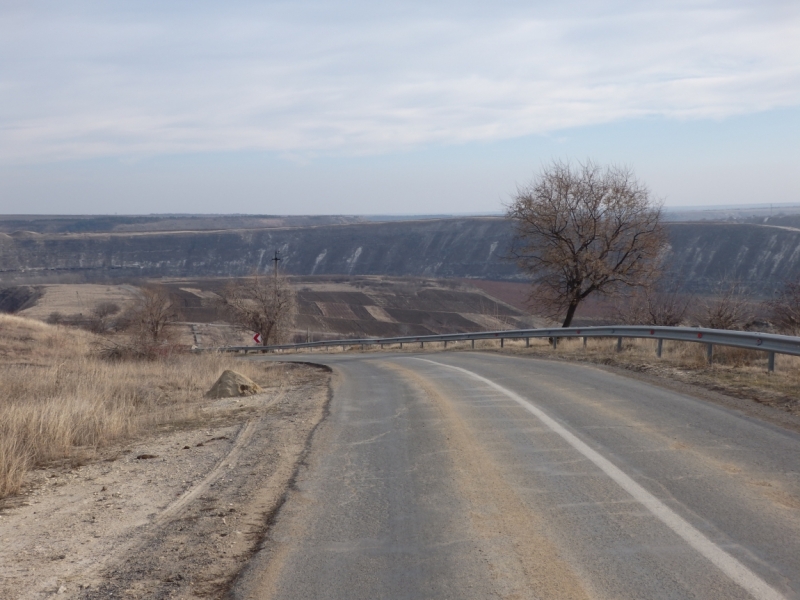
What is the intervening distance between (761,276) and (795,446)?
90172mm

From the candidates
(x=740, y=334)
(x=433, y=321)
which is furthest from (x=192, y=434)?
(x=433, y=321)

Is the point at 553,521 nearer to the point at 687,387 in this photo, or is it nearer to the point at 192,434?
the point at 192,434

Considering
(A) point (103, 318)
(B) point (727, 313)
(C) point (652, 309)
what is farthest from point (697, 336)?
(A) point (103, 318)

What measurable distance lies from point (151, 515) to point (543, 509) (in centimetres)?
324

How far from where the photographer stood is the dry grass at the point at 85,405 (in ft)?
27.8

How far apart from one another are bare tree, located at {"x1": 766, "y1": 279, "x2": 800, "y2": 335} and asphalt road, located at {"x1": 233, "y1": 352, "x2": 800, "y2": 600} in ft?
49.0

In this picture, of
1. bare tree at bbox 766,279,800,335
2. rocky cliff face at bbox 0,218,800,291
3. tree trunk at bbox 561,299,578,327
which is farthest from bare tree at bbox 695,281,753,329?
rocky cliff face at bbox 0,218,800,291

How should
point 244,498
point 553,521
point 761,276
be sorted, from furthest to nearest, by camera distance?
point 761,276 < point 244,498 < point 553,521

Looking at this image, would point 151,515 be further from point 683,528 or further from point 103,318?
point 103,318

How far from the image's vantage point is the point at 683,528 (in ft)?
17.1

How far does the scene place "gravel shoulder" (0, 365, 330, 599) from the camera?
4.71 meters

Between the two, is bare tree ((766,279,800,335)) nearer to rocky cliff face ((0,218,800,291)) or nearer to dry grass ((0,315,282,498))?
dry grass ((0,315,282,498))

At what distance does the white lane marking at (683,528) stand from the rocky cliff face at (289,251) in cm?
10992

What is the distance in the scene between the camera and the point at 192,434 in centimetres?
1021
